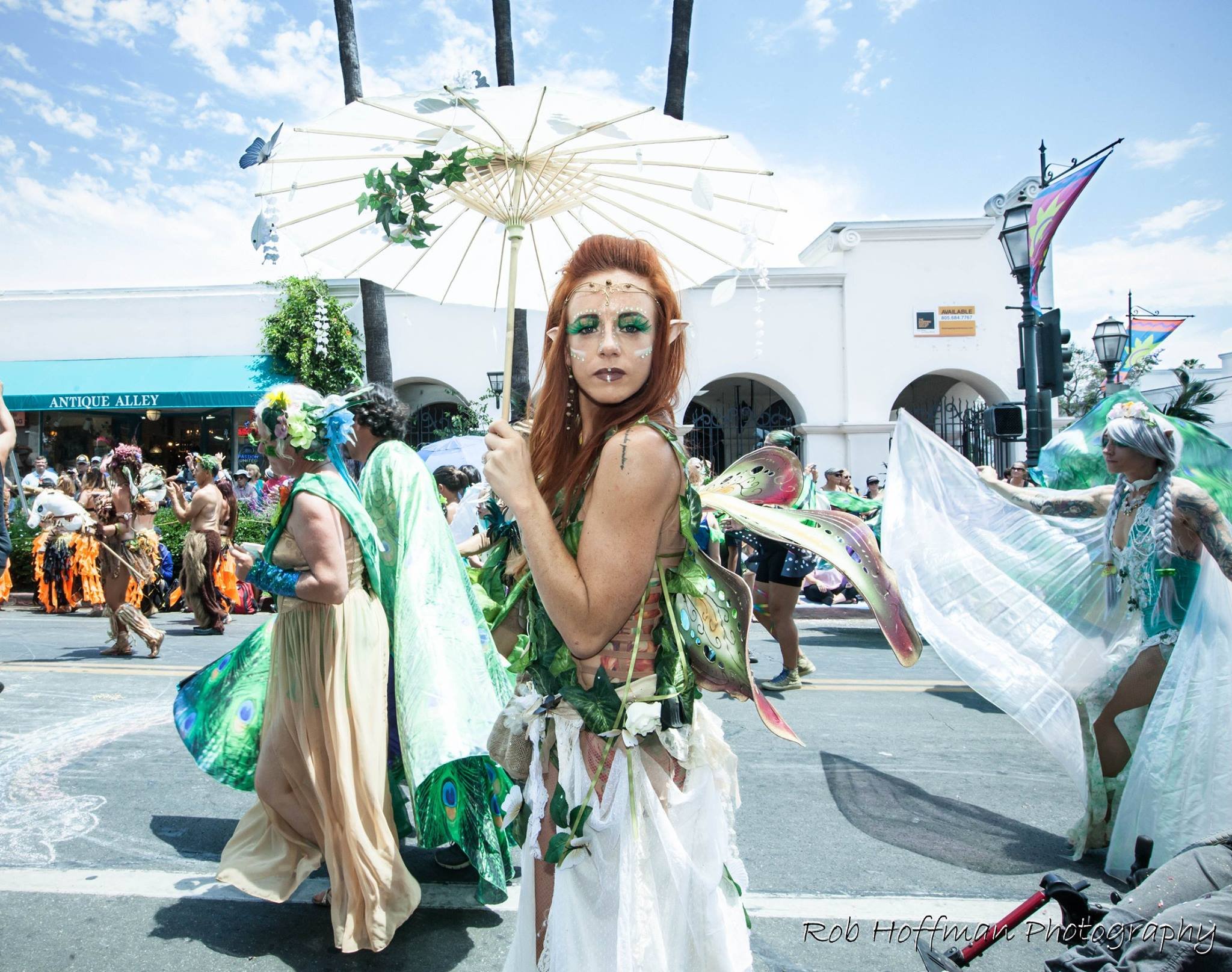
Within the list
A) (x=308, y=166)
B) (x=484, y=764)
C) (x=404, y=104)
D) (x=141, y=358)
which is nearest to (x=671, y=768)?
(x=484, y=764)

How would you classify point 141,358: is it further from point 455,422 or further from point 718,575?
point 718,575

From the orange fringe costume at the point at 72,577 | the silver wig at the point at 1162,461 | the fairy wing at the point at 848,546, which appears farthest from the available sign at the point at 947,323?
the fairy wing at the point at 848,546

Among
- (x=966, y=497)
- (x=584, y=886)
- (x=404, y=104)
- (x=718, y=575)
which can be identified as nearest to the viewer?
(x=584, y=886)

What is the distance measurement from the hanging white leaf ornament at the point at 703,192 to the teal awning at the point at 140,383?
1759 centimetres

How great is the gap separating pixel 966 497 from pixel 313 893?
386cm

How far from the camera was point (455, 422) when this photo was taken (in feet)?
62.3

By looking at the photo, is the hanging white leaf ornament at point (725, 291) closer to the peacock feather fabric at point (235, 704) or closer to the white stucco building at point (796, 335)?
the peacock feather fabric at point (235, 704)

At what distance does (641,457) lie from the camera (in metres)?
1.71

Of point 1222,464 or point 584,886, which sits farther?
point 1222,464

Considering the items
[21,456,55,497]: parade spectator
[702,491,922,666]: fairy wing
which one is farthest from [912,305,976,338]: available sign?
[702,491,922,666]: fairy wing

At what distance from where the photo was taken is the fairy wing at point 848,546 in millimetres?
1884

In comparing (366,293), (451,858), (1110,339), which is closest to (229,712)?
(451,858)

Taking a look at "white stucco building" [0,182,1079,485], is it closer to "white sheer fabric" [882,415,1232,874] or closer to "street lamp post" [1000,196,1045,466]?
"street lamp post" [1000,196,1045,466]

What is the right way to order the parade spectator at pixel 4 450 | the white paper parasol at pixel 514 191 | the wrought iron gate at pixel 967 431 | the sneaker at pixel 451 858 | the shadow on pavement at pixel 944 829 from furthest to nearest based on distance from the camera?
the wrought iron gate at pixel 967 431 → the parade spectator at pixel 4 450 → the shadow on pavement at pixel 944 829 → the sneaker at pixel 451 858 → the white paper parasol at pixel 514 191
